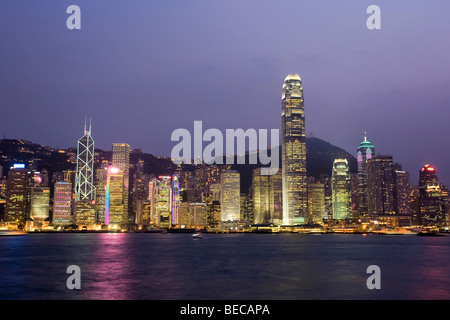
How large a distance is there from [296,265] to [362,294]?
28463mm

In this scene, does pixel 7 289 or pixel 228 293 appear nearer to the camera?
pixel 228 293

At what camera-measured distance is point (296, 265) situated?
69688 millimetres

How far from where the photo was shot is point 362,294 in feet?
136

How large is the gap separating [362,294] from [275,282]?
11077 millimetres
